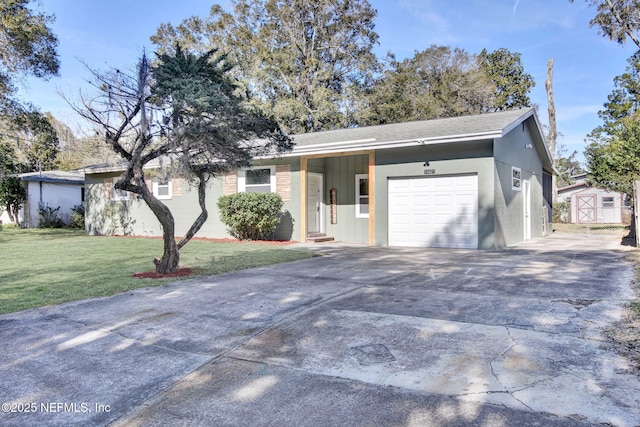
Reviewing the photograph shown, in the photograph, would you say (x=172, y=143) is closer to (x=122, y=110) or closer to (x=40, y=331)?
(x=122, y=110)

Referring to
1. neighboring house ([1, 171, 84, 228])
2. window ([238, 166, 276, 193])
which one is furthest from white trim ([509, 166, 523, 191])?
neighboring house ([1, 171, 84, 228])

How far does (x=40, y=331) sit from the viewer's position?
14.0ft

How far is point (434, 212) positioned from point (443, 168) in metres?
1.27

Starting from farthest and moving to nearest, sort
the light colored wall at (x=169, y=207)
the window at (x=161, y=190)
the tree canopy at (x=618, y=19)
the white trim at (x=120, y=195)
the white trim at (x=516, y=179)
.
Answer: the tree canopy at (x=618, y=19), the white trim at (x=120, y=195), the window at (x=161, y=190), the light colored wall at (x=169, y=207), the white trim at (x=516, y=179)

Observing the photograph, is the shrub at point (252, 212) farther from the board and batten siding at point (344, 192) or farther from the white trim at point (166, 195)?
the white trim at point (166, 195)

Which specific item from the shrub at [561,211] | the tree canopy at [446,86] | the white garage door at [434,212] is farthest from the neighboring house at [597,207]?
the white garage door at [434,212]

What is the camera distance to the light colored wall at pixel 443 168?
36.7 ft

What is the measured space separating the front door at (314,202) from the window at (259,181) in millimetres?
1257

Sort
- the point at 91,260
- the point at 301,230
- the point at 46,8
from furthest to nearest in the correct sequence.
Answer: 1. the point at 46,8
2. the point at 301,230
3. the point at 91,260

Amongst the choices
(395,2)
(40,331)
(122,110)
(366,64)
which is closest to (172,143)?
(122,110)

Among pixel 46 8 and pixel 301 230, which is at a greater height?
pixel 46 8

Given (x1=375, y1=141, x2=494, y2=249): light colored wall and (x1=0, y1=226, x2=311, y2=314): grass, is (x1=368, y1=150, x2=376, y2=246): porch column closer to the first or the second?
(x1=375, y1=141, x2=494, y2=249): light colored wall

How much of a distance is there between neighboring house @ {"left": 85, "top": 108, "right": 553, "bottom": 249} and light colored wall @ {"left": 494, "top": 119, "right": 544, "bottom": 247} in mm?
30

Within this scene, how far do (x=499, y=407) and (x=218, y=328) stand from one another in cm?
280
